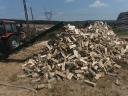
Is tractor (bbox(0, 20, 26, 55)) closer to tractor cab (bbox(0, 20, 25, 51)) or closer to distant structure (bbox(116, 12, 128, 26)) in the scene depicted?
tractor cab (bbox(0, 20, 25, 51))

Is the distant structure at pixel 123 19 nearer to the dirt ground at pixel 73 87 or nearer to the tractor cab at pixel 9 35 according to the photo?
the tractor cab at pixel 9 35

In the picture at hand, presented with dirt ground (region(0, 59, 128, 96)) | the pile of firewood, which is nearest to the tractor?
the pile of firewood

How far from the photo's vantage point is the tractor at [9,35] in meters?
19.5

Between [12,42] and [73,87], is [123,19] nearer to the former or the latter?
[12,42]

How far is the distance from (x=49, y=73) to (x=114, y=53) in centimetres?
455

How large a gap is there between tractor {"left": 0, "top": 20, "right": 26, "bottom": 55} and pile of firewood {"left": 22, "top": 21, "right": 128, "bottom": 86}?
2816 mm

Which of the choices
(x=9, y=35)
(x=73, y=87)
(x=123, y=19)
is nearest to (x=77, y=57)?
(x=73, y=87)

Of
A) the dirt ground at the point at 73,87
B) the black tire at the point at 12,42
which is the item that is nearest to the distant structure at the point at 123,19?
the black tire at the point at 12,42

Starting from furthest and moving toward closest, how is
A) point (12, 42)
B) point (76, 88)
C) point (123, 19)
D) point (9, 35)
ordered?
1. point (123, 19)
2. point (12, 42)
3. point (9, 35)
4. point (76, 88)

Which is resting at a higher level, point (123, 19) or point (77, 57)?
point (123, 19)

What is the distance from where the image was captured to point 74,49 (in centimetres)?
1670

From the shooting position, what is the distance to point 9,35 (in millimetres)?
19672

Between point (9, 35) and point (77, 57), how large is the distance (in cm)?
553

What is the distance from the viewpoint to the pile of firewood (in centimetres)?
1492
